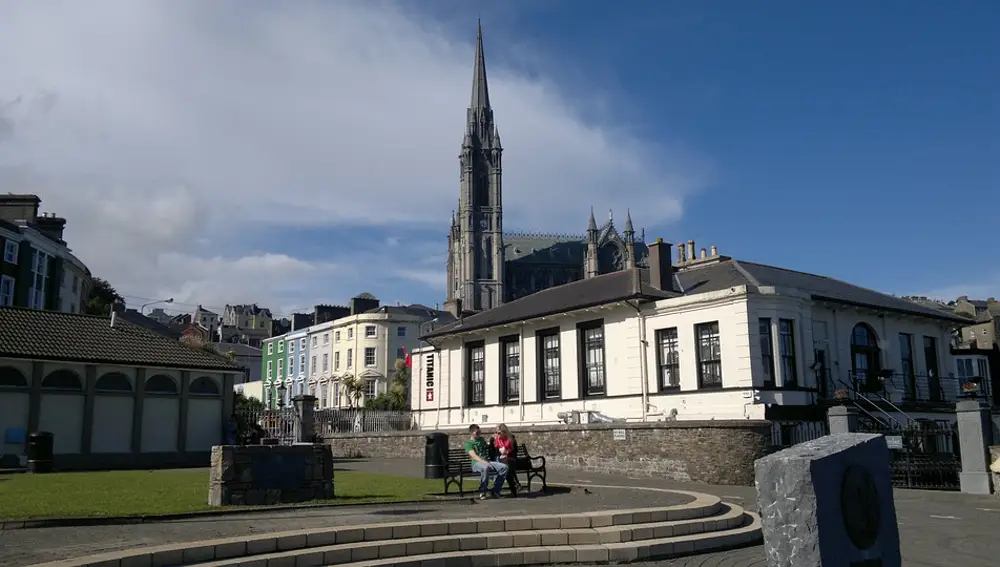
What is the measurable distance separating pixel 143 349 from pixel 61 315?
137 inches

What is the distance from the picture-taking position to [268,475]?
528 inches

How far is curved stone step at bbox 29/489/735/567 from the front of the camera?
8.34 m

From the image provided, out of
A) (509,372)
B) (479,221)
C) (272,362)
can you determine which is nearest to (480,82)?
(479,221)

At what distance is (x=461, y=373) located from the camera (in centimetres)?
3509

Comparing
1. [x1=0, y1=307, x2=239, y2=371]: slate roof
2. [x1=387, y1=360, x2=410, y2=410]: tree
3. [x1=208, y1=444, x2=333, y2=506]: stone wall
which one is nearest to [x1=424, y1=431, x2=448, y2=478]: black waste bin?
[x1=208, y1=444, x2=333, y2=506]: stone wall

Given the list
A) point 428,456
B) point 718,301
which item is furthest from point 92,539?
point 718,301

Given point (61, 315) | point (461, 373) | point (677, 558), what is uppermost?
point (61, 315)

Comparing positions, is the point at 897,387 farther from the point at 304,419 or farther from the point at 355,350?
the point at 355,350

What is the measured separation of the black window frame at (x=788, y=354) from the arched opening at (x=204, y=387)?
72.0ft

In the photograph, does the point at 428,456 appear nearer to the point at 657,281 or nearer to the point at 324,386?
the point at 657,281

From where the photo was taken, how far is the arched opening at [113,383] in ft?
95.7

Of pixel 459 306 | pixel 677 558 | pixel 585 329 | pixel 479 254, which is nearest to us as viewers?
pixel 677 558

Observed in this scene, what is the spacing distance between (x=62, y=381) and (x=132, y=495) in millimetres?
16304

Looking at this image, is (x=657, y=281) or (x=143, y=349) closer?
(x=657, y=281)
